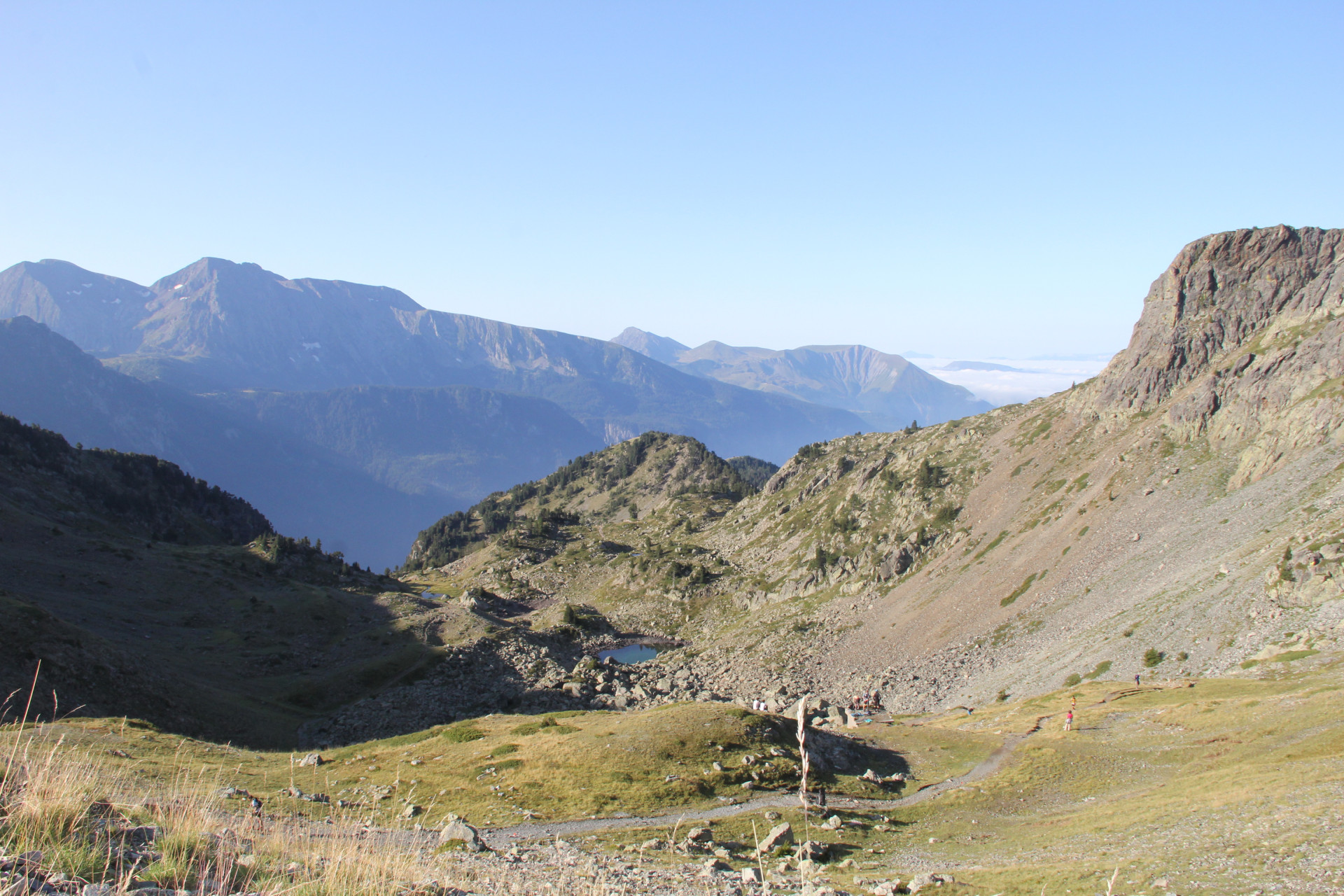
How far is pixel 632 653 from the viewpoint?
116312 mm

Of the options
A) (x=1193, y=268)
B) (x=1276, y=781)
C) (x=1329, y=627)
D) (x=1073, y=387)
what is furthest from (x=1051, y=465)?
(x=1276, y=781)

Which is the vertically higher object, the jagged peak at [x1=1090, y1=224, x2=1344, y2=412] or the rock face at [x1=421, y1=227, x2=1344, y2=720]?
the jagged peak at [x1=1090, y1=224, x2=1344, y2=412]

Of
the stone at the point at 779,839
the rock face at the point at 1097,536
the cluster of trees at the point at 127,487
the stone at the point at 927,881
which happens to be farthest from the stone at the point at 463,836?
the cluster of trees at the point at 127,487

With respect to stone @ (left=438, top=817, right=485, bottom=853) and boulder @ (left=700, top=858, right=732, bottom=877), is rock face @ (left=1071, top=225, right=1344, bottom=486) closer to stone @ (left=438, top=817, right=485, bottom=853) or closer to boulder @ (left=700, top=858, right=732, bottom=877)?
boulder @ (left=700, top=858, right=732, bottom=877)

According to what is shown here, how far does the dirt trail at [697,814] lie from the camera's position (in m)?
29.8

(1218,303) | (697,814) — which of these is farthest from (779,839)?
(1218,303)

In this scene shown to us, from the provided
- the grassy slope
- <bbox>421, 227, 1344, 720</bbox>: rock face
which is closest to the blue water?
<bbox>421, 227, 1344, 720</bbox>: rock face

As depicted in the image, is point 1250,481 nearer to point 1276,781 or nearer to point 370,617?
point 1276,781

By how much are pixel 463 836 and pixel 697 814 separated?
40.9 ft

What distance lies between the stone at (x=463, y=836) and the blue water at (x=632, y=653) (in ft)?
279

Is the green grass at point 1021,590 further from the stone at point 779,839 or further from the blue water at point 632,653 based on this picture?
the stone at point 779,839

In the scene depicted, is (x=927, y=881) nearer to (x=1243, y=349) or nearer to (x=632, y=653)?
(x=632, y=653)

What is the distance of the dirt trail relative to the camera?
29766mm

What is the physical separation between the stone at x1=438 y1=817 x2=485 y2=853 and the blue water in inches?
3344
